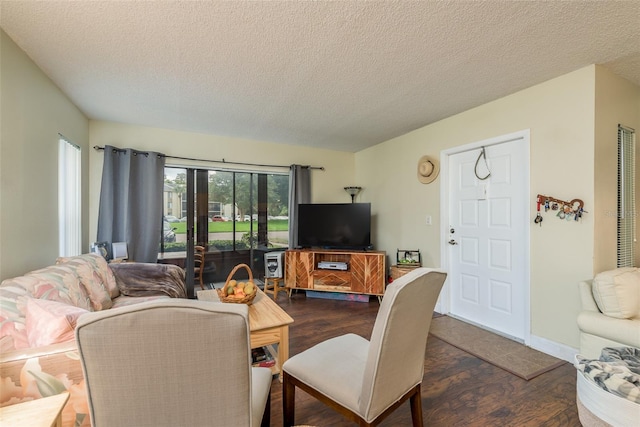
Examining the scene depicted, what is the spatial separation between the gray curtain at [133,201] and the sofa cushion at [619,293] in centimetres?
452

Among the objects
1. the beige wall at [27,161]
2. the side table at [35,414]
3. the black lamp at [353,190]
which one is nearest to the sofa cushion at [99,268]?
the beige wall at [27,161]

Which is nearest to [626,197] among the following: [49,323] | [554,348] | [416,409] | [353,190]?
[554,348]

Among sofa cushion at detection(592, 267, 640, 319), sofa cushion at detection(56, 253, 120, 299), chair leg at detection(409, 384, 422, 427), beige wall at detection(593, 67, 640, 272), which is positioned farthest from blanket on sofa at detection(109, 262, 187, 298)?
beige wall at detection(593, 67, 640, 272)

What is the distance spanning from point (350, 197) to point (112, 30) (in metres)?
3.98

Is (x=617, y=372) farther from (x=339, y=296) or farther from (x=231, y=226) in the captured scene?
(x=231, y=226)

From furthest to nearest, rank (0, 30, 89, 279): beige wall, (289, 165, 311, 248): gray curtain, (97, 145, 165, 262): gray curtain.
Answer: (289, 165, 311, 248): gray curtain, (97, 145, 165, 262): gray curtain, (0, 30, 89, 279): beige wall

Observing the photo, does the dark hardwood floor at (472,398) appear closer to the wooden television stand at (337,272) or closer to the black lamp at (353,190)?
the wooden television stand at (337,272)

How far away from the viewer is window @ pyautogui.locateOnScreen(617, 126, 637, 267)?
241cm

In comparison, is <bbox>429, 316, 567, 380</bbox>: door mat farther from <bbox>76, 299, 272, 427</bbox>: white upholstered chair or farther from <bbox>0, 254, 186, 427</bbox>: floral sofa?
<bbox>0, 254, 186, 427</bbox>: floral sofa

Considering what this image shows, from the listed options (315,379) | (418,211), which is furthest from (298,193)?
(315,379)

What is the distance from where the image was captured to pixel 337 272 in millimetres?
4031

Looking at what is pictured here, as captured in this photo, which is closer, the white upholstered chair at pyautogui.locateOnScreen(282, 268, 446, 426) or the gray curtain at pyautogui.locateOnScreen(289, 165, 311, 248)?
the white upholstered chair at pyautogui.locateOnScreen(282, 268, 446, 426)

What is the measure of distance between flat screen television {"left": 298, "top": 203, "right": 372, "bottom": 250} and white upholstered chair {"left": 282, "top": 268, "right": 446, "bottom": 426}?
8.70 feet

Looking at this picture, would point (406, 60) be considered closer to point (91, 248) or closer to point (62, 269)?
point (62, 269)
